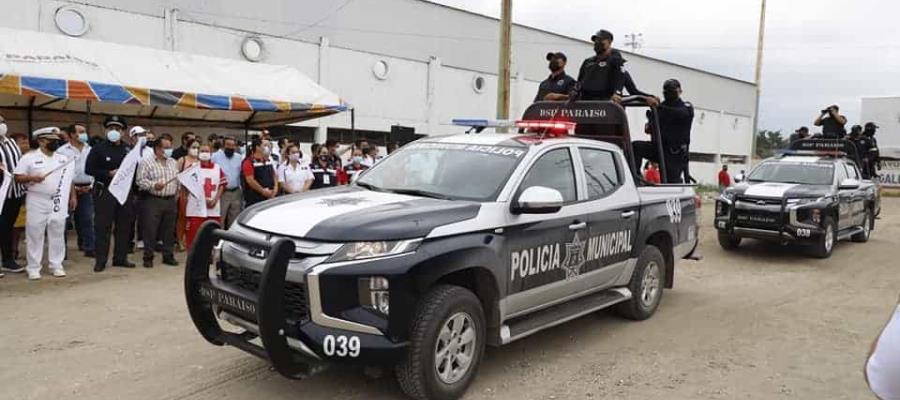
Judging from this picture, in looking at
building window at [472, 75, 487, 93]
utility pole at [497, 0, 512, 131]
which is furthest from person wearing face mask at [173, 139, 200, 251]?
building window at [472, 75, 487, 93]

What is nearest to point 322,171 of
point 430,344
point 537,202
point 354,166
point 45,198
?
point 354,166

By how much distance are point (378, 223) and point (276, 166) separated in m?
7.33

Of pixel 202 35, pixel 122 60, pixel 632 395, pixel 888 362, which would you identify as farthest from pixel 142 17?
pixel 888 362

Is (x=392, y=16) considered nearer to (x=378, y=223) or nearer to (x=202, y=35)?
(x=202, y=35)

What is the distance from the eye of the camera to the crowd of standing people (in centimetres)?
807

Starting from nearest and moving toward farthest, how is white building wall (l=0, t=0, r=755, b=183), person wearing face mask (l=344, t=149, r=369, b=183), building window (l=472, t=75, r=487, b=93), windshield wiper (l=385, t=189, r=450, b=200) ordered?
windshield wiper (l=385, t=189, r=450, b=200) → person wearing face mask (l=344, t=149, r=369, b=183) → white building wall (l=0, t=0, r=755, b=183) → building window (l=472, t=75, r=487, b=93)

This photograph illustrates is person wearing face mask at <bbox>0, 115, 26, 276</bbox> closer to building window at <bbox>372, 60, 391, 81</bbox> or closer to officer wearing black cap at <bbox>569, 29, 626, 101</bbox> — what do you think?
officer wearing black cap at <bbox>569, 29, 626, 101</bbox>

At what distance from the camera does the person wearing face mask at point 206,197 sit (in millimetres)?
9500

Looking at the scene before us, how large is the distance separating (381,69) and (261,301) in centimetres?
1949

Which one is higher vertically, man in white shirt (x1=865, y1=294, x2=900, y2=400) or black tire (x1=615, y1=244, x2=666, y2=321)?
man in white shirt (x1=865, y1=294, x2=900, y2=400)

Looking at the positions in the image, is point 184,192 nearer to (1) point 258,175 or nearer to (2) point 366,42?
(1) point 258,175

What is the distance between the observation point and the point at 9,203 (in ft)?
27.1

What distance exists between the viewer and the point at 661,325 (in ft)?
22.2

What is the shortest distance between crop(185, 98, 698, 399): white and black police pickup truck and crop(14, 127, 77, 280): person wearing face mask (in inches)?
173
